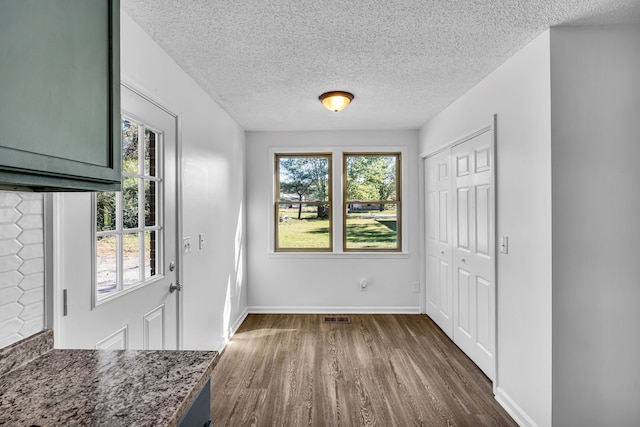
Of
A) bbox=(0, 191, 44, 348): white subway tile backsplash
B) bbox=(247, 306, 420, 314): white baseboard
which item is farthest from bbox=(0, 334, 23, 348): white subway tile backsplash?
bbox=(247, 306, 420, 314): white baseboard

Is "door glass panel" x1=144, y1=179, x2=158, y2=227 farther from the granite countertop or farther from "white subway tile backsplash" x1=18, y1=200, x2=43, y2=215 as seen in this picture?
the granite countertop

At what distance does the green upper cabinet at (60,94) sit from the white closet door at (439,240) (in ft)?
10.1

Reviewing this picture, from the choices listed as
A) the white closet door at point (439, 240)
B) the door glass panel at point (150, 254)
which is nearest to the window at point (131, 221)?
the door glass panel at point (150, 254)

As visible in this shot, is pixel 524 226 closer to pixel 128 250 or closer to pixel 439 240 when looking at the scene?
pixel 439 240

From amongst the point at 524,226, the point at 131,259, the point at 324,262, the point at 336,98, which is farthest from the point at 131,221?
the point at 324,262

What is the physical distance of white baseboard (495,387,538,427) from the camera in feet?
6.88

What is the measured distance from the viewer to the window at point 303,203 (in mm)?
4500

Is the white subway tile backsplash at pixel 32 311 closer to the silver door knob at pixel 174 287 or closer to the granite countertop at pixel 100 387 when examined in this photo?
the granite countertop at pixel 100 387

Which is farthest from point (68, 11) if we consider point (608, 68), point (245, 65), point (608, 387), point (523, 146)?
point (608, 387)

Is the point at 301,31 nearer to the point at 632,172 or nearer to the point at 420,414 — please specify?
the point at 632,172

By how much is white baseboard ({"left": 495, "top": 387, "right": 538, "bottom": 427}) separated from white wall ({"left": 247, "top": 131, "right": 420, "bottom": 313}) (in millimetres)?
1951

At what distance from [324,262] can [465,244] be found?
182 cm

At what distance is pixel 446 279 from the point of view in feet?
11.9

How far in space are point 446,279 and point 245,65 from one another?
278 cm
